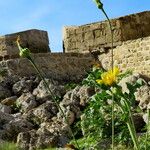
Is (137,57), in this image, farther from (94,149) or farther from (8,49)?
(94,149)

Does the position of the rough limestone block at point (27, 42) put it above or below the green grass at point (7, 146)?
above

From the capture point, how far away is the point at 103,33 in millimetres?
16391

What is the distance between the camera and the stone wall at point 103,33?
16031 mm

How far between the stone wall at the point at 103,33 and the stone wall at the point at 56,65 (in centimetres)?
53

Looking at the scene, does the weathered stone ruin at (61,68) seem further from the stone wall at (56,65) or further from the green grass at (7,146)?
the green grass at (7,146)

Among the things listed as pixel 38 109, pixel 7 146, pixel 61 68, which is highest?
pixel 61 68

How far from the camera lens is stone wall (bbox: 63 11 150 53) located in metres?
16.0

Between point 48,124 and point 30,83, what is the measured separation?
300cm

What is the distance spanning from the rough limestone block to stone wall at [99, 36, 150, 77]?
2.13 metres

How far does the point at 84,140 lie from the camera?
994 centimetres

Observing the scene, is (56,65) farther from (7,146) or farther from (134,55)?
(7,146)

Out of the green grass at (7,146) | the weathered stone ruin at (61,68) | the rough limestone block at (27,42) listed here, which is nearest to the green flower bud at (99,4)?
the green grass at (7,146)

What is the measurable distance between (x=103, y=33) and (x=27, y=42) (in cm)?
216

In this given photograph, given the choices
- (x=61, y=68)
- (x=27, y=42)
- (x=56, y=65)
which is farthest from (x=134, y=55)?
(x=27, y=42)
